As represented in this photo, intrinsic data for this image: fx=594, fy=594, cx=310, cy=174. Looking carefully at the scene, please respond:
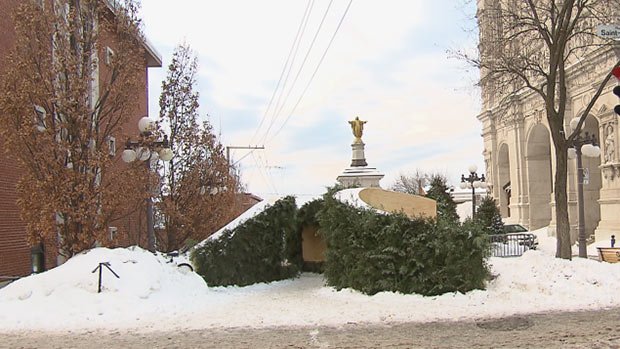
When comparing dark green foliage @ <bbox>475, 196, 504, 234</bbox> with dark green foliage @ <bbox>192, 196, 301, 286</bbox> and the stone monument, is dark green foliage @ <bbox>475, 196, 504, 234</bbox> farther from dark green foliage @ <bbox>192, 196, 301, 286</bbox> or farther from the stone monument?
dark green foliage @ <bbox>192, 196, 301, 286</bbox>

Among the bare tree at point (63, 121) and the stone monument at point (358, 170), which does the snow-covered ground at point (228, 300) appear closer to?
the bare tree at point (63, 121)

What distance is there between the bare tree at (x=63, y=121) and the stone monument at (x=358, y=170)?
38.8ft

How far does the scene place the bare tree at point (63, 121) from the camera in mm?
12234

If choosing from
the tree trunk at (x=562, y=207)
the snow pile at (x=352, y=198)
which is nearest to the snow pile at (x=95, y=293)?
the snow pile at (x=352, y=198)

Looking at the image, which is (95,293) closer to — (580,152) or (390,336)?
(390,336)

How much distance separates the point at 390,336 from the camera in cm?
Result: 854

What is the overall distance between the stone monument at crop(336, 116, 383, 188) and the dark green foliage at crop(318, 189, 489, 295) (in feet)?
34.4

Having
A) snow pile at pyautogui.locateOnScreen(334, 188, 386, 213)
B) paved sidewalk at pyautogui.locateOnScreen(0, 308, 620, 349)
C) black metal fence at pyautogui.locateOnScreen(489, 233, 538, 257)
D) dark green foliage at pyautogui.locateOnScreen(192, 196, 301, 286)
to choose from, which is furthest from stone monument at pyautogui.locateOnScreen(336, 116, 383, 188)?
paved sidewalk at pyautogui.locateOnScreen(0, 308, 620, 349)

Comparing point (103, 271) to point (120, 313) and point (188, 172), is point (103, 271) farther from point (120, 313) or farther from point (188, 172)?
point (188, 172)

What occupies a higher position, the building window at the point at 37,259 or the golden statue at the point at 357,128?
the golden statue at the point at 357,128

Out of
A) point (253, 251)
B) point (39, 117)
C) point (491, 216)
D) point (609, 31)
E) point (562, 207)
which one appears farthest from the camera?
point (491, 216)

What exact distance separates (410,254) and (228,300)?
151 inches

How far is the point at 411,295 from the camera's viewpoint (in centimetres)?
1166

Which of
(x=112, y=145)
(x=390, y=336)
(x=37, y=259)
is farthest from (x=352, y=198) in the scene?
(x=37, y=259)
